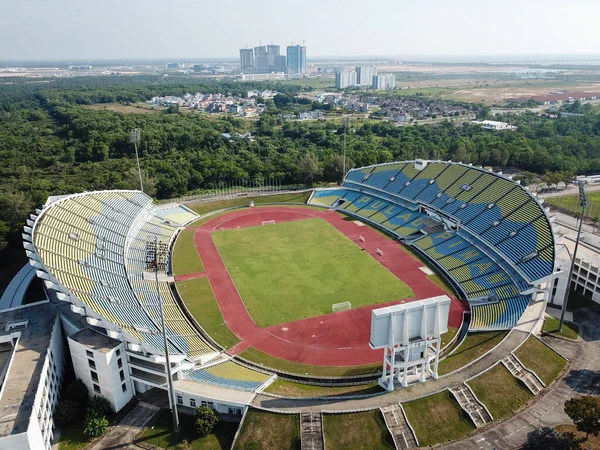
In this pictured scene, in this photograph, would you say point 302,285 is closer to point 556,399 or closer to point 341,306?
point 341,306

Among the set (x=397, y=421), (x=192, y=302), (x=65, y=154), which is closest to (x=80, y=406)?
(x=192, y=302)

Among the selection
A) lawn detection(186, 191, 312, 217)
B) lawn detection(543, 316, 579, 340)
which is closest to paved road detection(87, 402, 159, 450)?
lawn detection(543, 316, 579, 340)

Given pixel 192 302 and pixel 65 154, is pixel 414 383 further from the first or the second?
pixel 65 154

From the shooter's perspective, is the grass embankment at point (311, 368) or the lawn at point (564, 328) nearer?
the grass embankment at point (311, 368)

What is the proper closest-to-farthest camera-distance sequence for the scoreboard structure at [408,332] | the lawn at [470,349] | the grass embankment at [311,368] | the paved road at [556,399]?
the paved road at [556,399]
the scoreboard structure at [408,332]
the lawn at [470,349]
the grass embankment at [311,368]

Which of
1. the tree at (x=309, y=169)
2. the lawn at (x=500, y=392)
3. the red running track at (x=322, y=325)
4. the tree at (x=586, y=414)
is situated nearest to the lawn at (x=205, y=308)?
the red running track at (x=322, y=325)

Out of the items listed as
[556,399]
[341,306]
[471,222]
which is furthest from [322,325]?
[471,222]

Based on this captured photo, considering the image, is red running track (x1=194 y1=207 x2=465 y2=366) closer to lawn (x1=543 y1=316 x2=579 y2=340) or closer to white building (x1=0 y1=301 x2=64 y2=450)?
lawn (x1=543 y1=316 x2=579 y2=340)

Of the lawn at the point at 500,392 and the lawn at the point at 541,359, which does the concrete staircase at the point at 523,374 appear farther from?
the lawn at the point at 541,359
